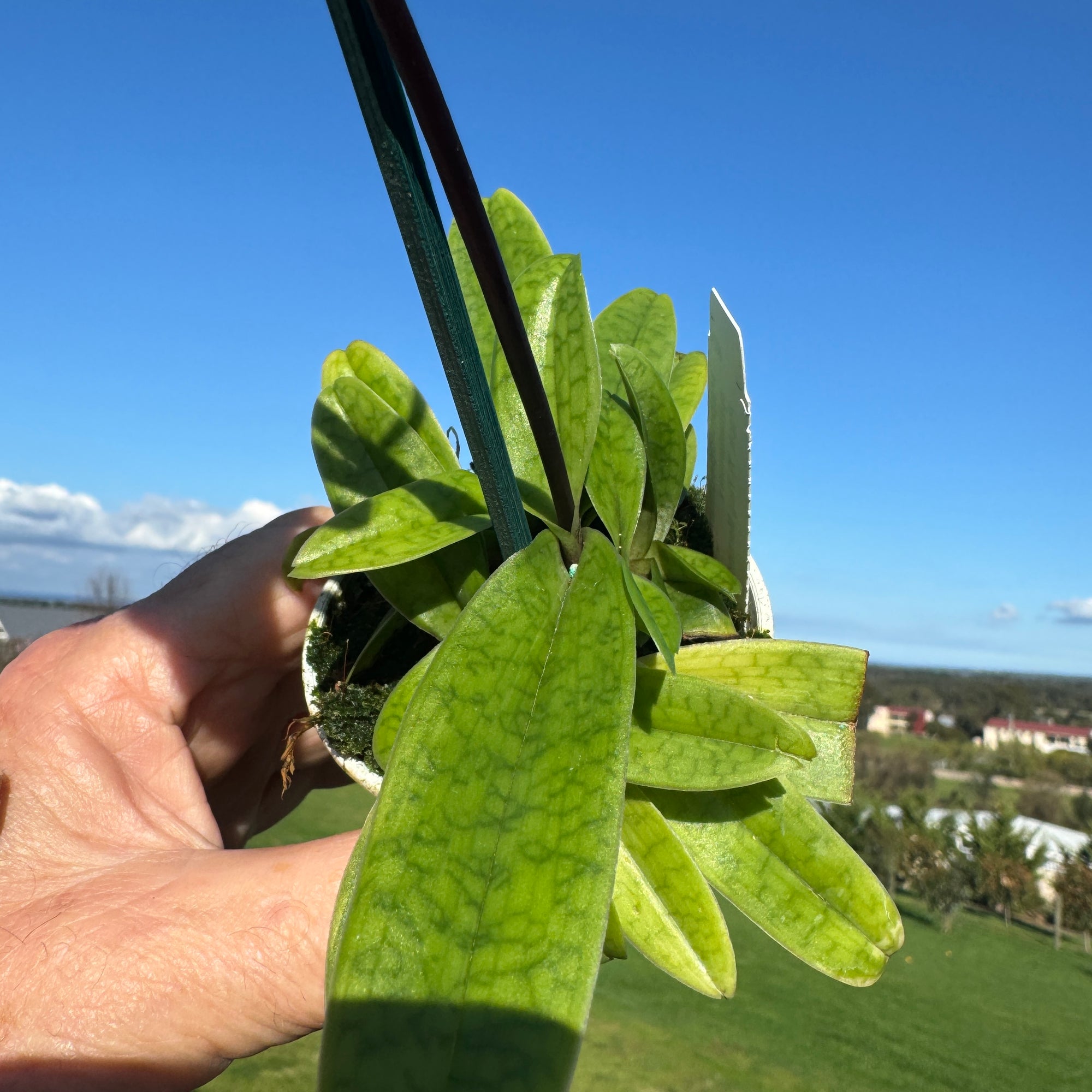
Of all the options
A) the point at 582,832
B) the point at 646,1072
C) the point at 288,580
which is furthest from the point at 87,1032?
the point at 646,1072

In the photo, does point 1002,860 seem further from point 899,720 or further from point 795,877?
point 899,720

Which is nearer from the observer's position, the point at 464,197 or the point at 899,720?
the point at 464,197

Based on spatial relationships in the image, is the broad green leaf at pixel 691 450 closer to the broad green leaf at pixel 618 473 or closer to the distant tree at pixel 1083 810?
the broad green leaf at pixel 618 473

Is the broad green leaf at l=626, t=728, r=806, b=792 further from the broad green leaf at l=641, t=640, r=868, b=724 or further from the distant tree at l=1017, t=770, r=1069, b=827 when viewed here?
the distant tree at l=1017, t=770, r=1069, b=827

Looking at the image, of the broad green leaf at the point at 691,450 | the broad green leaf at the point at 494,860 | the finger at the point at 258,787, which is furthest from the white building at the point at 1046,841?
the broad green leaf at the point at 494,860

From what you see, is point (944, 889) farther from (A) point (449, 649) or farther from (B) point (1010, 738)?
(B) point (1010, 738)

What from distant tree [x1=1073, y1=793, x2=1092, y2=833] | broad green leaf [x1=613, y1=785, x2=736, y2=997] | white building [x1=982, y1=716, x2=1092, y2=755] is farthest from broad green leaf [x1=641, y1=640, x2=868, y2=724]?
white building [x1=982, y1=716, x2=1092, y2=755]

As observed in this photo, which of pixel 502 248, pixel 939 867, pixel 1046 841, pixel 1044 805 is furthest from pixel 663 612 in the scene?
pixel 1044 805
